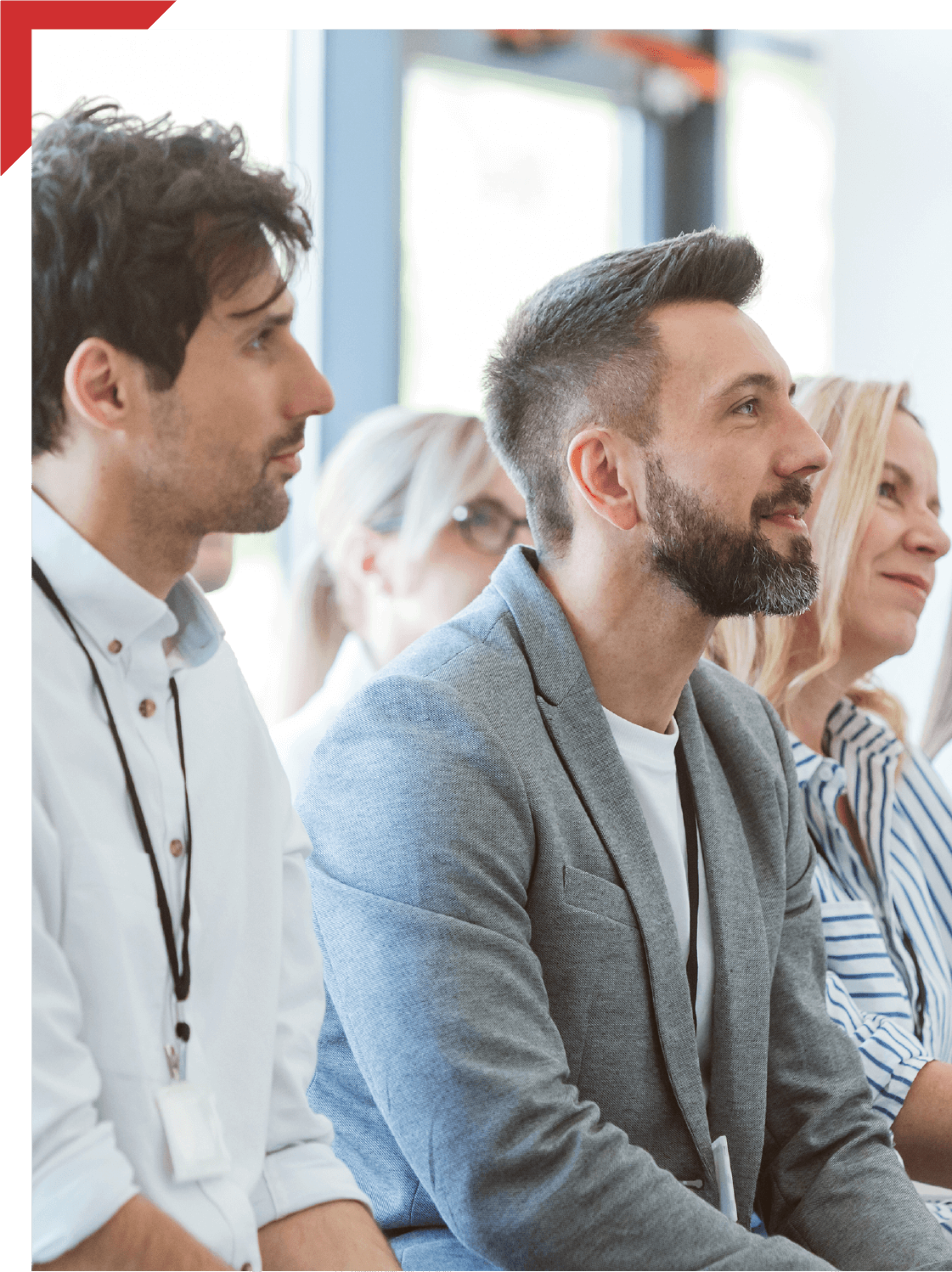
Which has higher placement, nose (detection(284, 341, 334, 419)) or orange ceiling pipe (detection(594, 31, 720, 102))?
orange ceiling pipe (detection(594, 31, 720, 102))

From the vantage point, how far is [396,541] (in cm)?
250

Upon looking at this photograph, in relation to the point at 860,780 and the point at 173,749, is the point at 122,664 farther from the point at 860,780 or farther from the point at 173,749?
the point at 860,780

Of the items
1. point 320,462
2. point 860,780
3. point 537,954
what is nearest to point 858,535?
point 860,780

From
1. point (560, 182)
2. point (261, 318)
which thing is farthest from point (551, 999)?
point (560, 182)

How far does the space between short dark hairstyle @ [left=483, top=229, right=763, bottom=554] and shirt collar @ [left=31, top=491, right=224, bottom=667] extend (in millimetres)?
647

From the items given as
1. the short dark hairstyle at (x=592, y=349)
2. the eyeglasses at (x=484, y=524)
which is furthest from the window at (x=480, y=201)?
the short dark hairstyle at (x=592, y=349)

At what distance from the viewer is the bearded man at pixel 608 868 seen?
111 centimetres

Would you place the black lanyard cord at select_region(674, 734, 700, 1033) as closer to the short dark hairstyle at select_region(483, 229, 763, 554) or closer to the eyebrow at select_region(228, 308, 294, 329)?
the short dark hairstyle at select_region(483, 229, 763, 554)

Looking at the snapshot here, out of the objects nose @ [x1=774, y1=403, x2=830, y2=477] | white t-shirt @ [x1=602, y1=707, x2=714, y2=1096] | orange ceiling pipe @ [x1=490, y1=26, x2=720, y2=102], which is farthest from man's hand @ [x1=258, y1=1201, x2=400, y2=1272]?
orange ceiling pipe @ [x1=490, y1=26, x2=720, y2=102]

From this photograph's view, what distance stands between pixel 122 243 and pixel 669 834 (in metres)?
0.85

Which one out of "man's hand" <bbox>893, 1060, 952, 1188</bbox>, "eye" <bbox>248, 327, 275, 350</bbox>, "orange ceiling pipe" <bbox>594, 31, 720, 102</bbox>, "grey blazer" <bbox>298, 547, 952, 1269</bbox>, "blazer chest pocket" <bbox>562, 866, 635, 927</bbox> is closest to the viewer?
"eye" <bbox>248, 327, 275, 350</bbox>

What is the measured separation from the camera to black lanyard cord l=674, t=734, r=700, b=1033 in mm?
1371

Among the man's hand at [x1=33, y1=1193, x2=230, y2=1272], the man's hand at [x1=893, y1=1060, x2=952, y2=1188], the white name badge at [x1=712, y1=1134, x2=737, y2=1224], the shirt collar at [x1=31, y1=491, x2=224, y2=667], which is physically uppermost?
the shirt collar at [x1=31, y1=491, x2=224, y2=667]

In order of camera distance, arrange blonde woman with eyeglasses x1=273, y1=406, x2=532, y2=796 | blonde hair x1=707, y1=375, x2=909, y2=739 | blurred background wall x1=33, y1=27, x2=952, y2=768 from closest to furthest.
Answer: blonde hair x1=707, y1=375, x2=909, y2=739, blonde woman with eyeglasses x1=273, y1=406, x2=532, y2=796, blurred background wall x1=33, y1=27, x2=952, y2=768
